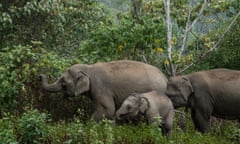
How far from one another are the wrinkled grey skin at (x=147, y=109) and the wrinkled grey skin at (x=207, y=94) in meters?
0.93

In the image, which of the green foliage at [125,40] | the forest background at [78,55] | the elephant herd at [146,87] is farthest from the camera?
the green foliage at [125,40]

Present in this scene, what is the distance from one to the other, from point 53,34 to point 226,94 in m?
4.19

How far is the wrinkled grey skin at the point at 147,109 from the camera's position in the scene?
814cm

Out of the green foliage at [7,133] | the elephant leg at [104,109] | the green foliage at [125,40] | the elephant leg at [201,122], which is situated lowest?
the elephant leg at [201,122]

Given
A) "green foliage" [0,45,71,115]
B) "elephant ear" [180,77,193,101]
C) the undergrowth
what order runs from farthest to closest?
"elephant ear" [180,77,193,101]
"green foliage" [0,45,71,115]
the undergrowth

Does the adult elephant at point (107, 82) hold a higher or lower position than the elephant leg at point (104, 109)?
higher

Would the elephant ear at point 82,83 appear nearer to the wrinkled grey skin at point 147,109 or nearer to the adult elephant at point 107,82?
the adult elephant at point 107,82

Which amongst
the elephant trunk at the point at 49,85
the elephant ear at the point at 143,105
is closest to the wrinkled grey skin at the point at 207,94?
the elephant ear at the point at 143,105

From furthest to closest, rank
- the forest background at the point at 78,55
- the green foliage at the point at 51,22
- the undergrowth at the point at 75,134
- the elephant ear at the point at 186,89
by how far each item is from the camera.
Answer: the green foliage at the point at 51,22 → the elephant ear at the point at 186,89 → the forest background at the point at 78,55 → the undergrowth at the point at 75,134

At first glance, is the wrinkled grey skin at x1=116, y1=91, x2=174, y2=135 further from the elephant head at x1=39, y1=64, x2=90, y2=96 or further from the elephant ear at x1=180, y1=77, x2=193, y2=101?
the elephant head at x1=39, y1=64, x2=90, y2=96

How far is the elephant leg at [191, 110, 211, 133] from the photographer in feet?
30.6

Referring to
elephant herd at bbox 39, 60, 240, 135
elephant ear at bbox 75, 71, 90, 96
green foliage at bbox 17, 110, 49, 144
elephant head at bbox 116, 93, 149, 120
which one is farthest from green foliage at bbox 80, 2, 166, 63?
green foliage at bbox 17, 110, 49, 144

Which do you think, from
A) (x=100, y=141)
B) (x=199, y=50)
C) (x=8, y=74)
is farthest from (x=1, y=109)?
(x=199, y=50)

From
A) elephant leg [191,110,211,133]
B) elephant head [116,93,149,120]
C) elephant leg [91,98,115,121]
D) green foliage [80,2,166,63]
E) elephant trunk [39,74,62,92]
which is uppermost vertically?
green foliage [80,2,166,63]
